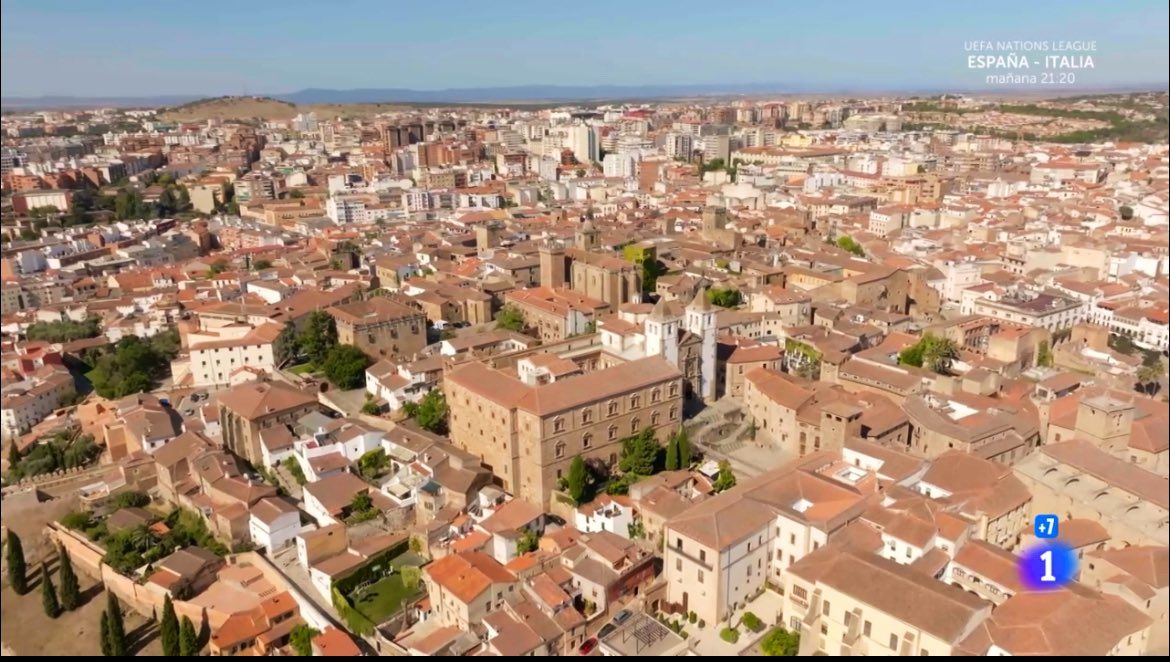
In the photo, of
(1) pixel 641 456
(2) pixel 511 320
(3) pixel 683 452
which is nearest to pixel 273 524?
(1) pixel 641 456

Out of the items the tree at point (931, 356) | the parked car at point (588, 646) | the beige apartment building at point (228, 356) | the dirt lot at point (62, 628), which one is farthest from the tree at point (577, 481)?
the beige apartment building at point (228, 356)

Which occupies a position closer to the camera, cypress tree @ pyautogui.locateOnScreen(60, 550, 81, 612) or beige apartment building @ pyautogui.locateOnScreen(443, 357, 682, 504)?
cypress tree @ pyautogui.locateOnScreen(60, 550, 81, 612)

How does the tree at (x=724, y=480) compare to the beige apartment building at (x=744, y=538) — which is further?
the tree at (x=724, y=480)

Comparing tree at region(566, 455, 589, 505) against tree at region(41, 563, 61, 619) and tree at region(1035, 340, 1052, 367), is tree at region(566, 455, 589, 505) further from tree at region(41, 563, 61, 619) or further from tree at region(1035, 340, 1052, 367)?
tree at region(1035, 340, 1052, 367)

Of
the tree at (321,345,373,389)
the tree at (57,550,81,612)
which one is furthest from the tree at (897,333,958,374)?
the tree at (57,550,81,612)

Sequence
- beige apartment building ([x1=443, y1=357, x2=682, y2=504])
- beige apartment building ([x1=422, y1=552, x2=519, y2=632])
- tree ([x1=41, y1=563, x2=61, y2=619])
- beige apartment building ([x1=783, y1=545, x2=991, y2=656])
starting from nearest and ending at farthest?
1. beige apartment building ([x1=783, y1=545, x2=991, y2=656])
2. beige apartment building ([x1=422, y1=552, x2=519, y2=632])
3. tree ([x1=41, y1=563, x2=61, y2=619])
4. beige apartment building ([x1=443, y1=357, x2=682, y2=504])

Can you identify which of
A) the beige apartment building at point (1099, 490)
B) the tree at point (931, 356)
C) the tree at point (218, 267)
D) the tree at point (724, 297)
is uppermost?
the tree at point (218, 267)

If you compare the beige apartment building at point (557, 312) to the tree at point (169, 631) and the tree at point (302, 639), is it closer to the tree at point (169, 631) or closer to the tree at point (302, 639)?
the tree at point (302, 639)

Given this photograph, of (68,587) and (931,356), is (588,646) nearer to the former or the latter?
(68,587)
